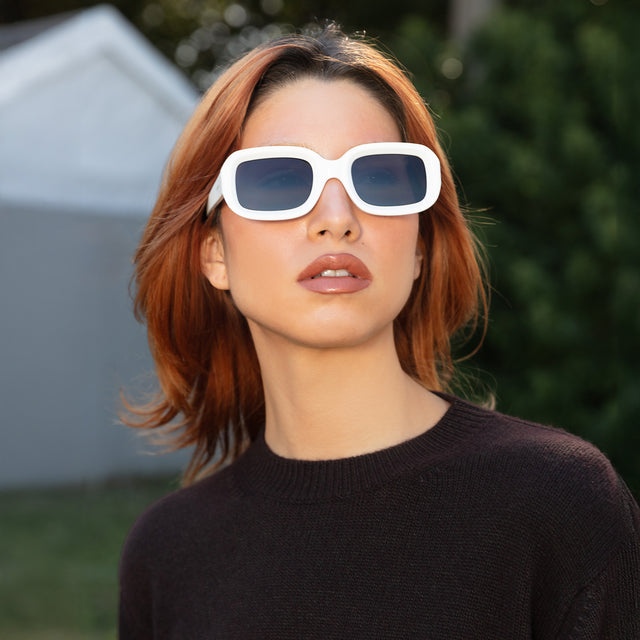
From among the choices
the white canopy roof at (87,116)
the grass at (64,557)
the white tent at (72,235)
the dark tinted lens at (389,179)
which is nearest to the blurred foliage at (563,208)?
the grass at (64,557)

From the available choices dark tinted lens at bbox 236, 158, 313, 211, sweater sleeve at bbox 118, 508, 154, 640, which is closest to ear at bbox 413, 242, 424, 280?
dark tinted lens at bbox 236, 158, 313, 211

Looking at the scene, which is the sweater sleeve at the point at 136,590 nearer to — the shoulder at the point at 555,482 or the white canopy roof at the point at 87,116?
the shoulder at the point at 555,482

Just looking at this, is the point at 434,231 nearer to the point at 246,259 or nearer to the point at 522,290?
the point at 246,259

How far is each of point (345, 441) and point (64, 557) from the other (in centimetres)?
563

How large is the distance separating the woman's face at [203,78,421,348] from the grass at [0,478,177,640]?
4.13 meters

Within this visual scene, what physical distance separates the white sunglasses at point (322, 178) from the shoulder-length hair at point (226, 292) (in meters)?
0.14

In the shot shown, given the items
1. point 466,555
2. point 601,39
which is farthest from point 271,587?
point 601,39

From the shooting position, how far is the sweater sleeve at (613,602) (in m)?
1.73

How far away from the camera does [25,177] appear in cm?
990

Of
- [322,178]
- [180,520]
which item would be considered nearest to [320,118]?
[322,178]

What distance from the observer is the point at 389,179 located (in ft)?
6.68

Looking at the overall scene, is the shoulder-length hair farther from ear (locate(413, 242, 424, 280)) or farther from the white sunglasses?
the white sunglasses

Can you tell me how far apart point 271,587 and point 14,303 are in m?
8.09

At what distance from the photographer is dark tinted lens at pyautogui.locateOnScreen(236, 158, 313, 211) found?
6.62ft
